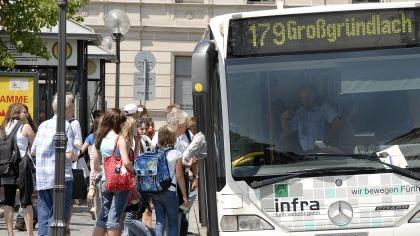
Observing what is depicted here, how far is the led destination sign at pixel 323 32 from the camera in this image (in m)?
10.3

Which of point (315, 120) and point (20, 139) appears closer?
point (315, 120)

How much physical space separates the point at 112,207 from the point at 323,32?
3419 millimetres

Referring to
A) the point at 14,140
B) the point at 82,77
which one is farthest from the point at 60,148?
the point at 82,77

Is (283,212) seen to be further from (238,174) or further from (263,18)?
(263,18)

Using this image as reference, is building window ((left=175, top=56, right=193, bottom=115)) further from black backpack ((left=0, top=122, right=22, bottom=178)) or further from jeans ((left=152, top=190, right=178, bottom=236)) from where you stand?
jeans ((left=152, top=190, right=178, bottom=236))

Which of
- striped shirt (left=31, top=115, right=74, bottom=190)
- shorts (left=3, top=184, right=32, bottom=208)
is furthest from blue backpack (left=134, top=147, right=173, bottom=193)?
shorts (left=3, top=184, right=32, bottom=208)

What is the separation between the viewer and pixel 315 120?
10078mm

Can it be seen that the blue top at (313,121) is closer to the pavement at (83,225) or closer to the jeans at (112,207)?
the jeans at (112,207)

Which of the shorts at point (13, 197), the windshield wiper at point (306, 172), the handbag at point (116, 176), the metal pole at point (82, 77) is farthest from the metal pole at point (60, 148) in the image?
the metal pole at point (82, 77)

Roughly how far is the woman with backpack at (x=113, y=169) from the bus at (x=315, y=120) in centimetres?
208

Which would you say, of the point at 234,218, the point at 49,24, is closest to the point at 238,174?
the point at 234,218

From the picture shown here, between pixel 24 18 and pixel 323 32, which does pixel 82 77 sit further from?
pixel 323 32

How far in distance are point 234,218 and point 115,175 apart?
2.55m

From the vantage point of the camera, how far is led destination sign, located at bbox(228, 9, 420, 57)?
10266 mm
